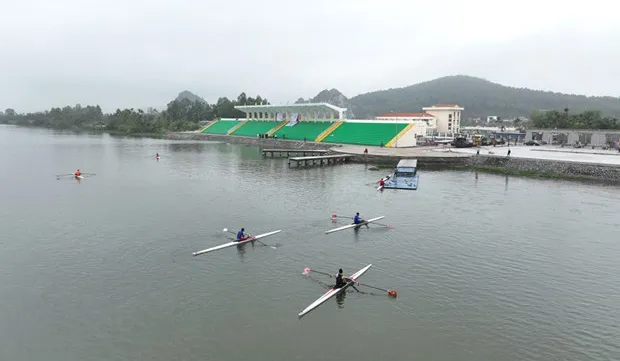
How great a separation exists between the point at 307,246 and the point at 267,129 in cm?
8018

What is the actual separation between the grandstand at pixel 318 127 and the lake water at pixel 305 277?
33746 mm

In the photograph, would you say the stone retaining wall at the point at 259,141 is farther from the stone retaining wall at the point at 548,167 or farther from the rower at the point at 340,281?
the rower at the point at 340,281

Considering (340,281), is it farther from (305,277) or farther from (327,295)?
(305,277)

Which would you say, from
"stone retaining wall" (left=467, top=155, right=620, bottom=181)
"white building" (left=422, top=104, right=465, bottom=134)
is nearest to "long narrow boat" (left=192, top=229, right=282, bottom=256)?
"stone retaining wall" (left=467, top=155, right=620, bottom=181)

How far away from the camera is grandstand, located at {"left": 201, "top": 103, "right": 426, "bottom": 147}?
70.4 metres

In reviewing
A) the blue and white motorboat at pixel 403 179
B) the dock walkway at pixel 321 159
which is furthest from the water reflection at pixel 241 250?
the dock walkway at pixel 321 159

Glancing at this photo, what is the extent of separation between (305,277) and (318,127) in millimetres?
70512

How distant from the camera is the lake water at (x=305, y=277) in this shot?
14.5 meters

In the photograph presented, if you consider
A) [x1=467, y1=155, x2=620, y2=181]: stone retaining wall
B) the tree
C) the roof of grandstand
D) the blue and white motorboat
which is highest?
the tree

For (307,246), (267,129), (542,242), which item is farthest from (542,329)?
(267,129)

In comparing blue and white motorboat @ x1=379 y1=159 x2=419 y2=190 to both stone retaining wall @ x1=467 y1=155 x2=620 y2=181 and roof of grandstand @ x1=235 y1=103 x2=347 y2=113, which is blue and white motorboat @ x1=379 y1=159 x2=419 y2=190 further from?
roof of grandstand @ x1=235 y1=103 x2=347 y2=113

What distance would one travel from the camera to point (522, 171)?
159 feet

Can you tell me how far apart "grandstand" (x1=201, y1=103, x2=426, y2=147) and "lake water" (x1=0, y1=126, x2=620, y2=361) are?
33.7 m

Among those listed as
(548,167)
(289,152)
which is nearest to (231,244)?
(548,167)
